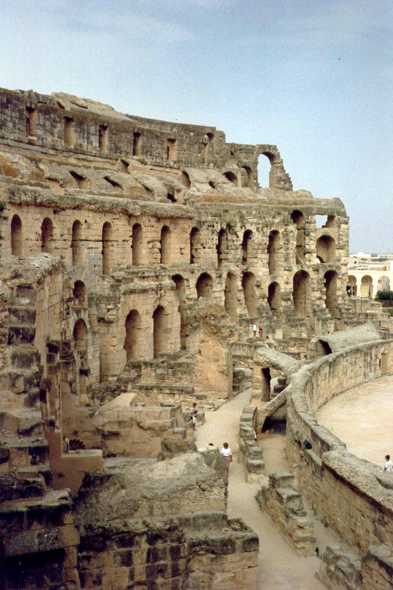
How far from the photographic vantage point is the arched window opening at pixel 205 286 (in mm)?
29312

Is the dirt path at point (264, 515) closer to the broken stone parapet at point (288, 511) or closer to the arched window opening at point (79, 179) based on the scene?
the broken stone parapet at point (288, 511)

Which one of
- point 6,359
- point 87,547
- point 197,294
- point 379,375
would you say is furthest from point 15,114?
point 87,547

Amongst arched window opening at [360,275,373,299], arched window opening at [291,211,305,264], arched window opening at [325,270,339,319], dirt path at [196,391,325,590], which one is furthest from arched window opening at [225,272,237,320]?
arched window opening at [360,275,373,299]

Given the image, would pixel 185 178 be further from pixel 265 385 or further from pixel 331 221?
pixel 265 385

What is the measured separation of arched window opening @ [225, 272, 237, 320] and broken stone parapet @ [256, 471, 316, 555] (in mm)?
19854

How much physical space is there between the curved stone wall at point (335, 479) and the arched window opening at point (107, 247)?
10.2 m

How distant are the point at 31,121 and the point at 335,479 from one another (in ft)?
72.8

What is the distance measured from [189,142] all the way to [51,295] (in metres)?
27.7

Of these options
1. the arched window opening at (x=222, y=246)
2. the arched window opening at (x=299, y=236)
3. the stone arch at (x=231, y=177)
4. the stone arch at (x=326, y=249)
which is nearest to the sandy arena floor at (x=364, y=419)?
the arched window opening at (x=222, y=246)

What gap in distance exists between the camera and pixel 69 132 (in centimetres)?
→ 2912

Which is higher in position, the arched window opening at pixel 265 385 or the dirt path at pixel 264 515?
the arched window opening at pixel 265 385

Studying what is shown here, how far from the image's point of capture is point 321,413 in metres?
16.1

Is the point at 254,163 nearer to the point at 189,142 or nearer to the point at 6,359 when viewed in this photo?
the point at 189,142

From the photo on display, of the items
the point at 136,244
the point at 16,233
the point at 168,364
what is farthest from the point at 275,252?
the point at 16,233
